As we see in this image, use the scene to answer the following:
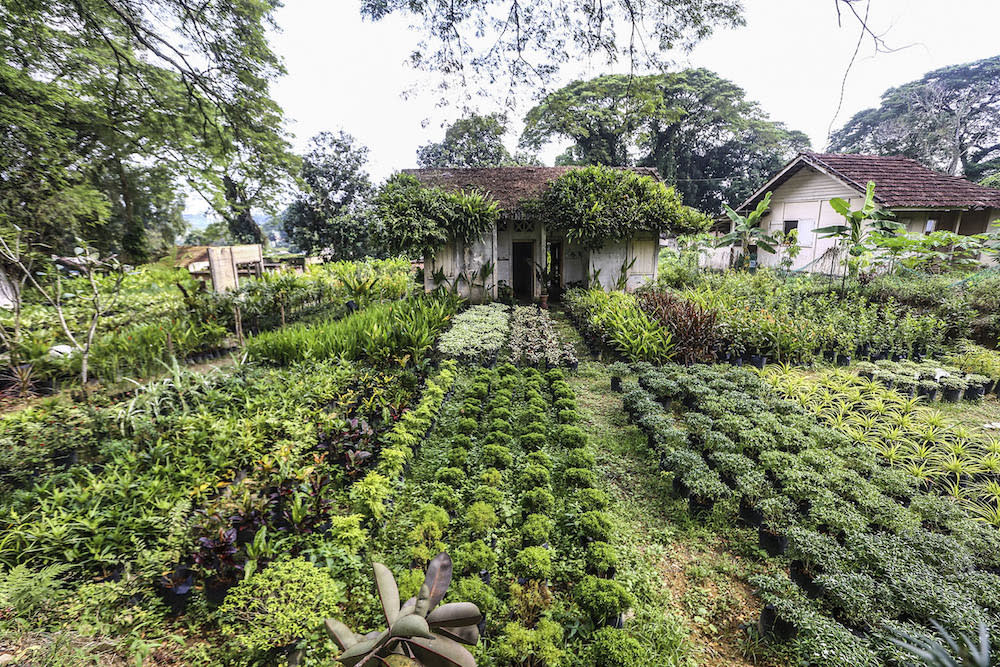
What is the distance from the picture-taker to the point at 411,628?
4.74 ft

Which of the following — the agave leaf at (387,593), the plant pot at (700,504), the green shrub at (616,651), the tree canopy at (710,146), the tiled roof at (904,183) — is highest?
the tree canopy at (710,146)

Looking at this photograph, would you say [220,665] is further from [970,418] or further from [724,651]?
[970,418]

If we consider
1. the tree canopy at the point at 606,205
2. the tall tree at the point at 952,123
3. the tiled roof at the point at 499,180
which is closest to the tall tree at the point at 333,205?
the tiled roof at the point at 499,180

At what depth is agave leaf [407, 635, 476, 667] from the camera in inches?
54.5

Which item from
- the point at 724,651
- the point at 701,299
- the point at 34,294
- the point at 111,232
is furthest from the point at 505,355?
the point at 34,294

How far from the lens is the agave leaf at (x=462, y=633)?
1.53 meters

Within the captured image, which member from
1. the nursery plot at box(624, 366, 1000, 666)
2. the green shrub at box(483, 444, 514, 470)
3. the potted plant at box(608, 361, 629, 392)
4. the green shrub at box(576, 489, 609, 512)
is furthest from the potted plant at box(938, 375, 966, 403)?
the green shrub at box(483, 444, 514, 470)

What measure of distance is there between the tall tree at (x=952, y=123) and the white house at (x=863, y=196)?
13.3 meters

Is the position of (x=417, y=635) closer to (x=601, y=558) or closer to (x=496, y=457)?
(x=601, y=558)

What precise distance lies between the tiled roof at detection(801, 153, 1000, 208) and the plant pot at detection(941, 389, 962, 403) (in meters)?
9.31

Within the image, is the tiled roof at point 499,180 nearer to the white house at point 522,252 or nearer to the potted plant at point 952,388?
the white house at point 522,252

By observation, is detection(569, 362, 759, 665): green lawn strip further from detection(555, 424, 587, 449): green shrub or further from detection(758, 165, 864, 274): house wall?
detection(758, 165, 864, 274): house wall

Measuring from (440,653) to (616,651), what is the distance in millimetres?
1108

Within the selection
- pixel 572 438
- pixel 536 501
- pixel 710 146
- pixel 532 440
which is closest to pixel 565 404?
pixel 572 438
